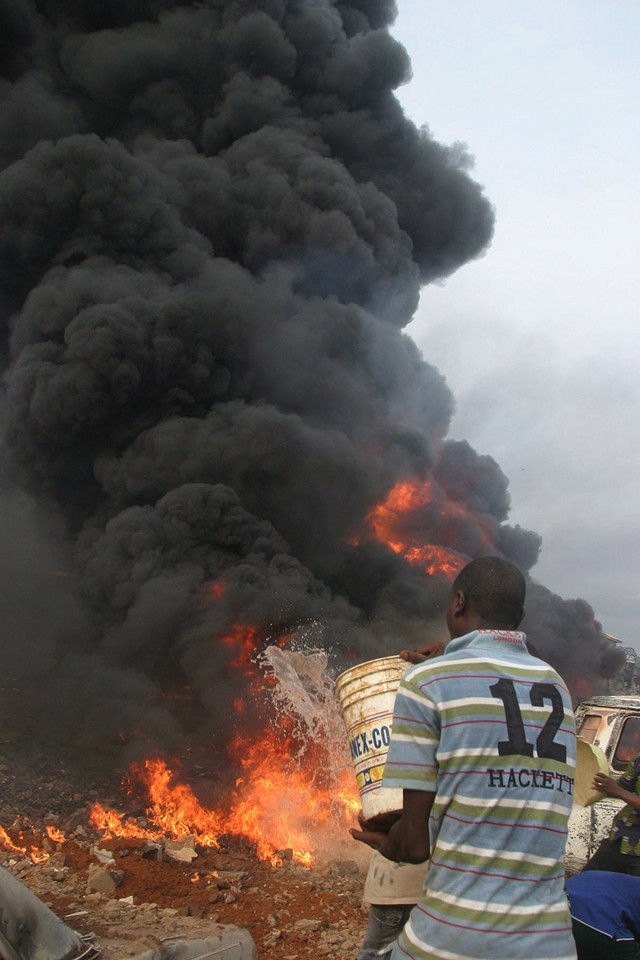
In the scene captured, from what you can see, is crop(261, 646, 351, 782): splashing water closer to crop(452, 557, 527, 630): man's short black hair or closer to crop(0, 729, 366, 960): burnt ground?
crop(0, 729, 366, 960): burnt ground

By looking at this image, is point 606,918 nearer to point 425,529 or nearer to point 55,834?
point 55,834

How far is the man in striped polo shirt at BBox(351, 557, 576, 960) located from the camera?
170 centimetres

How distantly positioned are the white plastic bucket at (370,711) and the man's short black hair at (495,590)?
77 centimetres

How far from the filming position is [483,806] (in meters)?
1.72

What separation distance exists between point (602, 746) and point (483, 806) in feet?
18.6

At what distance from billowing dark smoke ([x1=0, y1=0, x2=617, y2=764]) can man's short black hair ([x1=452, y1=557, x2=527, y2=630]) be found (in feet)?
29.5

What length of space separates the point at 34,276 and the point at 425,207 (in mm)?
9937

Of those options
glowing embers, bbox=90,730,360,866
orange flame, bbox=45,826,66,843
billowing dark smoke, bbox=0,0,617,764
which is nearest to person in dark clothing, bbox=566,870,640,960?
glowing embers, bbox=90,730,360,866

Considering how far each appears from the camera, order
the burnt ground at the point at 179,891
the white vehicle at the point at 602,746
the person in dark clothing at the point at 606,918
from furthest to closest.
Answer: the white vehicle at the point at 602,746 < the burnt ground at the point at 179,891 < the person in dark clothing at the point at 606,918

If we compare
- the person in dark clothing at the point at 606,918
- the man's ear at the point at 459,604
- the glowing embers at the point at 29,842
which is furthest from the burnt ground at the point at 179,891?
the man's ear at the point at 459,604

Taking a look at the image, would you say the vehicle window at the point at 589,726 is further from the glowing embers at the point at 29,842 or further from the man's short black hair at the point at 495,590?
the man's short black hair at the point at 495,590

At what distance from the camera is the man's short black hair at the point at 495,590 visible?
204 centimetres

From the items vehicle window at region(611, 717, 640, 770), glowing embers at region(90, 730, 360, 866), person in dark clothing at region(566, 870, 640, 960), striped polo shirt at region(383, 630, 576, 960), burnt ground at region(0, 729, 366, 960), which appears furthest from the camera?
glowing embers at region(90, 730, 360, 866)

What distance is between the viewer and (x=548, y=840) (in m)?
1.76
